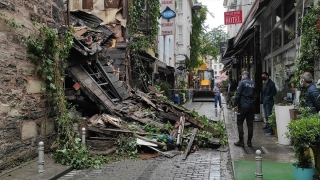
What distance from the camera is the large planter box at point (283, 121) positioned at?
822cm

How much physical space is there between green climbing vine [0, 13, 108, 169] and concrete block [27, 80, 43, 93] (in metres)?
0.10

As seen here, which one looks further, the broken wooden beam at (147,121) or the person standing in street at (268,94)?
the person standing in street at (268,94)

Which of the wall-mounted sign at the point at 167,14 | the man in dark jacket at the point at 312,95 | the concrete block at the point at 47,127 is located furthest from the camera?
the wall-mounted sign at the point at 167,14

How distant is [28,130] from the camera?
7.24 metres

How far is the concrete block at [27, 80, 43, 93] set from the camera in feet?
24.2

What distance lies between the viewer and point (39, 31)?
780cm

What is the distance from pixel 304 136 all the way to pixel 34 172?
16.2 ft

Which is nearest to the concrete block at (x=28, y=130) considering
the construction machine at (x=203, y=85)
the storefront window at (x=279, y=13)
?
the storefront window at (x=279, y=13)

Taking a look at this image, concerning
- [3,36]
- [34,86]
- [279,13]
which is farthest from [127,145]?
[279,13]

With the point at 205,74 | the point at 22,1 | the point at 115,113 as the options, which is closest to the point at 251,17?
the point at 115,113

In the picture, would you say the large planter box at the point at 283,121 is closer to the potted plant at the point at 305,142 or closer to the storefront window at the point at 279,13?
the potted plant at the point at 305,142

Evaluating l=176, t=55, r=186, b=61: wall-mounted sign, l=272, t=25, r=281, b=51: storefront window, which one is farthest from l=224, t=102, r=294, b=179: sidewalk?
l=176, t=55, r=186, b=61: wall-mounted sign

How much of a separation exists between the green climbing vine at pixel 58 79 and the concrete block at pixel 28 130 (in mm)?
657

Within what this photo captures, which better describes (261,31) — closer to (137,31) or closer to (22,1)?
(137,31)
